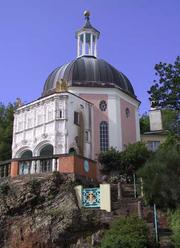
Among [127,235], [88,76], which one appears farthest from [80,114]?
[127,235]

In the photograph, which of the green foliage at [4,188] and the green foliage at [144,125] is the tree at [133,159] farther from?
the green foliage at [144,125]

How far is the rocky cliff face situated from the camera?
18.7 meters

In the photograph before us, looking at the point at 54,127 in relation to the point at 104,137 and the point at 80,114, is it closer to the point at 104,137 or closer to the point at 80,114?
the point at 80,114

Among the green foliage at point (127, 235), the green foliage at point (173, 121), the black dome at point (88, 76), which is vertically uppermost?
the black dome at point (88, 76)

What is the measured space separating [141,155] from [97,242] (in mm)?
14553

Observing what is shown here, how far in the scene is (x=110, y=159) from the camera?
1264 inches

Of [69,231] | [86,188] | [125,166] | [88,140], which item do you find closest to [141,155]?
[125,166]

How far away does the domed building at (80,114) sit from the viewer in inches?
1286

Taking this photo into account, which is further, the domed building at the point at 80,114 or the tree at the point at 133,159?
the domed building at the point at 80,114

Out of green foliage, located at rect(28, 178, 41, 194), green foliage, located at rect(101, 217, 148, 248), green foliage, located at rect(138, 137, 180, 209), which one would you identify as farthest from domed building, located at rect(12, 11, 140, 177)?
green foliage, located at rect(101, 217, 148, 248)

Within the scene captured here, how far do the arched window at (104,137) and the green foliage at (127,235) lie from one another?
18.9m

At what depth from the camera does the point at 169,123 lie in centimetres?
2366

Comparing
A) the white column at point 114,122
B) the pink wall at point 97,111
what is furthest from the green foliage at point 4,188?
the white column at point 114,122

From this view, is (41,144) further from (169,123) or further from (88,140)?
(169,123)
